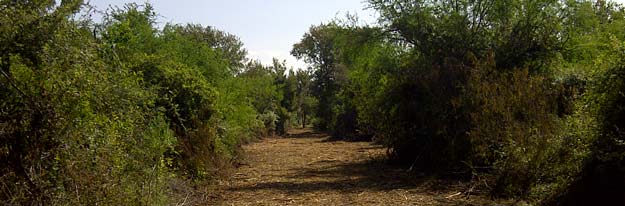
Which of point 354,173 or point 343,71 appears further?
point 343,71

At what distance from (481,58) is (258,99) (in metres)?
34.6

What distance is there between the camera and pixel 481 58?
16469mm

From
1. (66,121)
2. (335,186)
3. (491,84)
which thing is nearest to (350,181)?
(335,186)

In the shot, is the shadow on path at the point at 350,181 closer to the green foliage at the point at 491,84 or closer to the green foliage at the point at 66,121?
the green foliage at the point at 491,84

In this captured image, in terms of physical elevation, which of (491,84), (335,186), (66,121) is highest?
(491,84)

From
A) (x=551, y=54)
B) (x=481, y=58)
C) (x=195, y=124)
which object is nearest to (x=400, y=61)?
(x=481, y=58)

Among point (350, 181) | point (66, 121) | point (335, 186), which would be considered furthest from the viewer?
point (350, 181)

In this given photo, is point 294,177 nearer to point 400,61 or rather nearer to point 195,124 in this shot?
point 195,124

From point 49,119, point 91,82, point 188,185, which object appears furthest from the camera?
point 188,185

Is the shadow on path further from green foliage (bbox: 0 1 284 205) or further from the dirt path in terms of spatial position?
green foliage (bbox: 0 1 284 205)

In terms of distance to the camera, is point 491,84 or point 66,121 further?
point 491,84

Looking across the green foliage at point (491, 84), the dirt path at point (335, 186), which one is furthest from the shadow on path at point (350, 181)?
the green foliage at point (491, 84)

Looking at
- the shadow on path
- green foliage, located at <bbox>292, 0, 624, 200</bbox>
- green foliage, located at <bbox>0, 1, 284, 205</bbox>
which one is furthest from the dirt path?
green foliage, located at <bbox>0, 1, 284, 205</bbox>

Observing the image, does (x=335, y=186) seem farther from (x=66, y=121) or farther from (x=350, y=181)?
(x=66, y=121)
